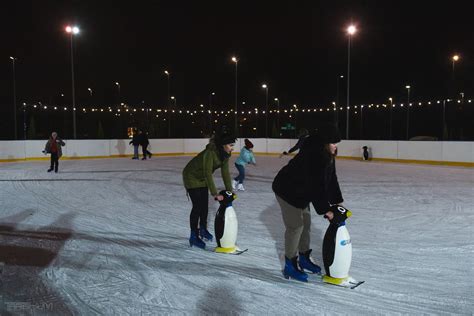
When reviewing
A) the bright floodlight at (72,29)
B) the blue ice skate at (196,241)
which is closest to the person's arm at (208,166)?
the blue ice skate at (196,241)

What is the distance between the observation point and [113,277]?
4.32 metres

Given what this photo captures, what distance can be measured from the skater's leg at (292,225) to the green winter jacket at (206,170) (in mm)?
967

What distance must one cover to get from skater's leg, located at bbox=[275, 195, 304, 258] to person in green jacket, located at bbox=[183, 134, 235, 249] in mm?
956

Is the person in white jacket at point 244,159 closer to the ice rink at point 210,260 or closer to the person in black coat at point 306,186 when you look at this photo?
the ice rink at point 210,260

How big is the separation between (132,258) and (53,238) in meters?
1.61

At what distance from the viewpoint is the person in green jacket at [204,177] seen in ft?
16.0

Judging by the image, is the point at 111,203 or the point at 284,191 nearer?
the point at 284,191

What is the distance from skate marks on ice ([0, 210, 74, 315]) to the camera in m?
3.62

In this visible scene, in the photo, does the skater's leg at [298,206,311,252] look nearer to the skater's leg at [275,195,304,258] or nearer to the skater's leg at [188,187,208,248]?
the skater's leg at [275,195,304,258]

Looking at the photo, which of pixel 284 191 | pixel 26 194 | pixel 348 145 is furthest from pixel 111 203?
pixel 348 145

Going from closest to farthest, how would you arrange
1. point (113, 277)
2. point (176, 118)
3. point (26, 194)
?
point (113, 277)
point (26, 194)
point (176, 118)

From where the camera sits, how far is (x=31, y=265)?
4684mm

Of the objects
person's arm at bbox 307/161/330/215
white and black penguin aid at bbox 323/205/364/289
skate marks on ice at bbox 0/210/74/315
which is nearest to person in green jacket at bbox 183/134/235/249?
person's arm at bbox 307/161/330/215

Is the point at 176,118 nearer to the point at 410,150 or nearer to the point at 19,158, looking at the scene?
the point at 19,158
